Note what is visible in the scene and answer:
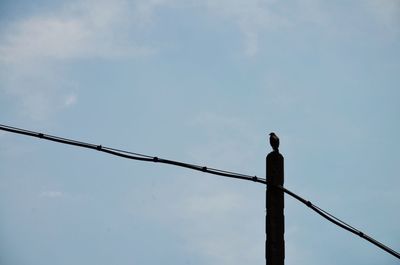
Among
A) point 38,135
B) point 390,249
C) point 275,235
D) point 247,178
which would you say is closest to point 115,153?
point 38,135

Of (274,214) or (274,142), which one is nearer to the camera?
(274,214)

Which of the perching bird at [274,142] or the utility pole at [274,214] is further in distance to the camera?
the perching bird at [274,142]

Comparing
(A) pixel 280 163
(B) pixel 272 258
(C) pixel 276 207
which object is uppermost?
(A) pixel 280 163

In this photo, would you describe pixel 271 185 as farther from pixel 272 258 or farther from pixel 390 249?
pixel 390 249

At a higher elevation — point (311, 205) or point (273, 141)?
point (273, 141)

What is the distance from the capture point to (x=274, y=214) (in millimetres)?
8805

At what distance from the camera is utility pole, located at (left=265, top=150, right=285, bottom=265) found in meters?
8.55

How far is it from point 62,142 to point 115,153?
77 cm

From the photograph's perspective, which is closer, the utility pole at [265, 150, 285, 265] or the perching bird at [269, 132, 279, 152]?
the utility pole at [265, 150, 285, 265]

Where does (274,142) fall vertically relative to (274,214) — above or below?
above

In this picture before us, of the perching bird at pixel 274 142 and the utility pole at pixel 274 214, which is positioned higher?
the perching bird at pixel 274 142

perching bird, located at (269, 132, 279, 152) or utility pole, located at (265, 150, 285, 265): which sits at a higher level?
perching bird, located at (269, 132, 279, 152)

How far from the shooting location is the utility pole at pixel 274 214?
8555 millimetres

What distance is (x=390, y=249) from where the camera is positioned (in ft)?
30.4
